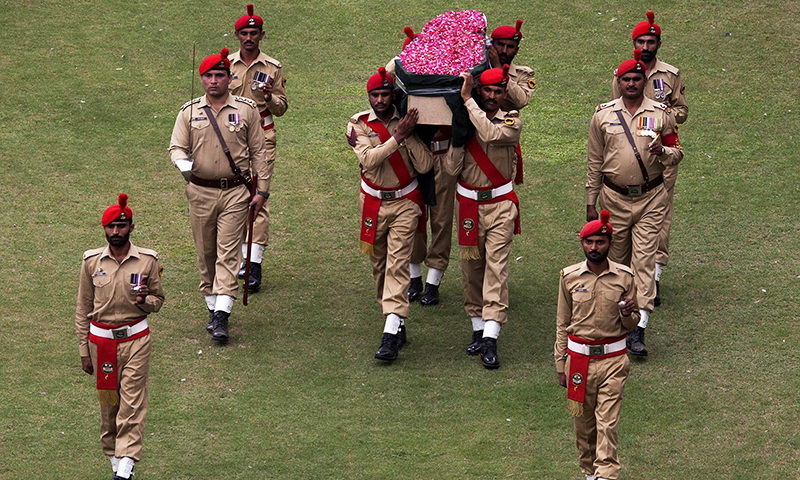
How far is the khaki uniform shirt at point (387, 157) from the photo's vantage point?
32.9ft

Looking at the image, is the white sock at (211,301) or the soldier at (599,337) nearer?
the soldier at (599,337)

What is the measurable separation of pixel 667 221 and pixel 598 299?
10.5 feet

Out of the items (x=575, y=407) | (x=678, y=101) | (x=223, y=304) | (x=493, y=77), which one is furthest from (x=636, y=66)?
(x=223, y=304)

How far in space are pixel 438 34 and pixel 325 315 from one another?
2.79 meters

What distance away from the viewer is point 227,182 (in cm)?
1051

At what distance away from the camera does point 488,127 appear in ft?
32.0

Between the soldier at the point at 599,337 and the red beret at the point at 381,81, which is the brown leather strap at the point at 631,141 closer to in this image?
the red beret at the point at 381,81

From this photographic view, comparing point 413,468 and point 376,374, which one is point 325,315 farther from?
point 413,468

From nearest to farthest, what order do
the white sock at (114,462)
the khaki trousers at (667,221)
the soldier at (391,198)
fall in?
the white sock at (114,462), the soldier at (391,198), the khaki trousers at (667,221)

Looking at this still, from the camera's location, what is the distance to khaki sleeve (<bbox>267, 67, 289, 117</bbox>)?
11.7m

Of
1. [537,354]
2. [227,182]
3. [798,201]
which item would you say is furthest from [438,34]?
[798,201]

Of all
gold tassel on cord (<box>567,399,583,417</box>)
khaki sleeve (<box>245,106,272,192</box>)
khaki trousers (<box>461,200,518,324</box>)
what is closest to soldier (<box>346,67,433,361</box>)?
khaki trousers (<box>461,200,518,324</box>)

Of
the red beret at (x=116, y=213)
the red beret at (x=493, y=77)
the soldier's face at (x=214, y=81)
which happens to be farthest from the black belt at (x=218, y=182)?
the red beret at (x=493, y=77)

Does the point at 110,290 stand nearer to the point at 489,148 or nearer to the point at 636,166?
the point at 489,148
